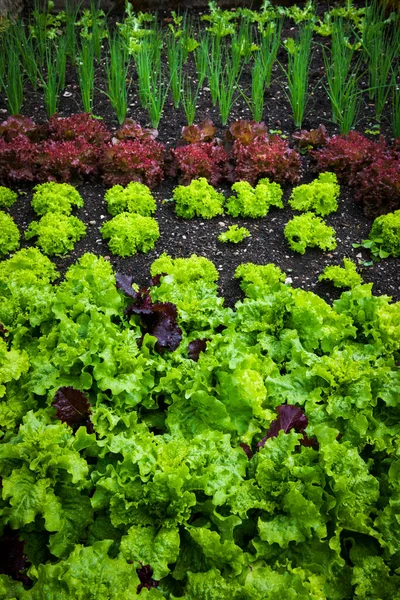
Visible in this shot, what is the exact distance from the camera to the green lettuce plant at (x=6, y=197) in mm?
4754

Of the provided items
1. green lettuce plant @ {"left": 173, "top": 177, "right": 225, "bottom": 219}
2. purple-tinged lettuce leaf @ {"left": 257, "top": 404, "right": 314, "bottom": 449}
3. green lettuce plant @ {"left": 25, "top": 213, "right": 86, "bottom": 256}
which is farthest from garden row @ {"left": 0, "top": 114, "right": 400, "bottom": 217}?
purple-tinged lettuce leaf @ {"left": 257, "top": 404, "right": 314, "bottom": 449}

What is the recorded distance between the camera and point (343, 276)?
410cm

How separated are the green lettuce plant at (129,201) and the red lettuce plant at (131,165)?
197 mm

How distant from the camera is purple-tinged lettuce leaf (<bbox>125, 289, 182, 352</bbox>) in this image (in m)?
3.35

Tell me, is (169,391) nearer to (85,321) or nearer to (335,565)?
(85,321)

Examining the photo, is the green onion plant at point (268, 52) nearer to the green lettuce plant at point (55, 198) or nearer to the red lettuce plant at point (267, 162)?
the red lettuce plant at point (267, 162)

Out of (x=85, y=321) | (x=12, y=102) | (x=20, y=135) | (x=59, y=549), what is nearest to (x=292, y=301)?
(x=85, y=321)

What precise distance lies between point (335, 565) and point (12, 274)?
104 inches

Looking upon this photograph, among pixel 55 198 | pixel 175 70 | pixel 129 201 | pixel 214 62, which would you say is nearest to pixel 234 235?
pixel 129 201

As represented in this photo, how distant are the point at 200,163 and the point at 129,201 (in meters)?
0.71

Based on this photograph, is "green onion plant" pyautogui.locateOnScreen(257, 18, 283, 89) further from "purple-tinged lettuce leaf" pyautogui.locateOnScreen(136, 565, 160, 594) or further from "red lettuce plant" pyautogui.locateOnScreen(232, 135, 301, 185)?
"purple-tinged lettuce leaf" pyautogui.locateOnScreen(136, 565, 160, 594)

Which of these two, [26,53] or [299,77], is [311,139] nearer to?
[299,77]

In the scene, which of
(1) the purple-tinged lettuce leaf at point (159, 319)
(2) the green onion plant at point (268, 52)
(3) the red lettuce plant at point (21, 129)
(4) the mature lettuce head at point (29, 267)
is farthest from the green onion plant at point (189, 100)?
(1) the purple-tinged lettuce leaf at point (159, 319)

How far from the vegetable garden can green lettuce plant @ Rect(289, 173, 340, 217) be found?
0.01 metres
